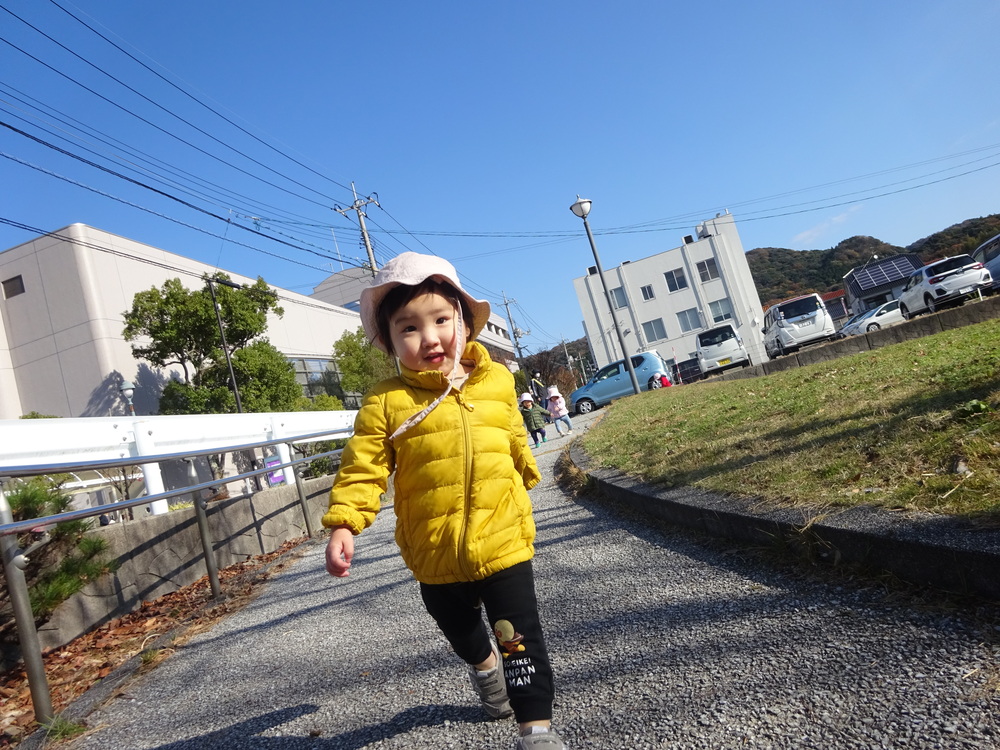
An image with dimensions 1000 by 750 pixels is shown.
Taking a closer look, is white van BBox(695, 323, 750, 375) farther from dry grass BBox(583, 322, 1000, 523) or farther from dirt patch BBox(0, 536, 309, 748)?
dirt patch BBox(0, 536, 309, 748)

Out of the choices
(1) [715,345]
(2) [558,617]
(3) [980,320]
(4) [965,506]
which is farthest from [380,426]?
(1) [715,345]

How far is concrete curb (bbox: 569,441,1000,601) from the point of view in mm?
1999

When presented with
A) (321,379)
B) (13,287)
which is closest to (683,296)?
(321,379)

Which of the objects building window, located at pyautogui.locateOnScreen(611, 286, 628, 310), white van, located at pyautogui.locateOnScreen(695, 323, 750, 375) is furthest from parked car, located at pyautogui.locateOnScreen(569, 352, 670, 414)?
building window, located at pyautogui.locateOnScreen(611, 286, 628, 310)

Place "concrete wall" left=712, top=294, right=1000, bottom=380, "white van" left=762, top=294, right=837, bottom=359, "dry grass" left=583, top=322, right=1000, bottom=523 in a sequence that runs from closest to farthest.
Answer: "dry grass" left=583, top=322, right=1000, bottom=523 < "concrete wall" left=712, top=294, right=1000, bottom=380 < "white van" left=762, top=294, right=837, bottom=359

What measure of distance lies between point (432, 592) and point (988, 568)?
1652 mm

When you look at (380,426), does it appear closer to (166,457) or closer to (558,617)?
(558,617)

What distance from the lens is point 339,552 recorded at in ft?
6.22

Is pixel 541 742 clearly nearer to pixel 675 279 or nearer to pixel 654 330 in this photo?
pixel 654 330

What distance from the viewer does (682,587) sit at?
2.92m

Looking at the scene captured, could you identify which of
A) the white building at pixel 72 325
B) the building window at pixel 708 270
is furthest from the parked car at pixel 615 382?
the building window at pixel 708 270

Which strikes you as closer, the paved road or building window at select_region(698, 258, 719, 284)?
the paved road

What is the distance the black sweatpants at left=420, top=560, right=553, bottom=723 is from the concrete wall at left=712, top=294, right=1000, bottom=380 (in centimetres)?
1317

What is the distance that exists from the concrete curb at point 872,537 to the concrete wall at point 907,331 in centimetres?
1144
